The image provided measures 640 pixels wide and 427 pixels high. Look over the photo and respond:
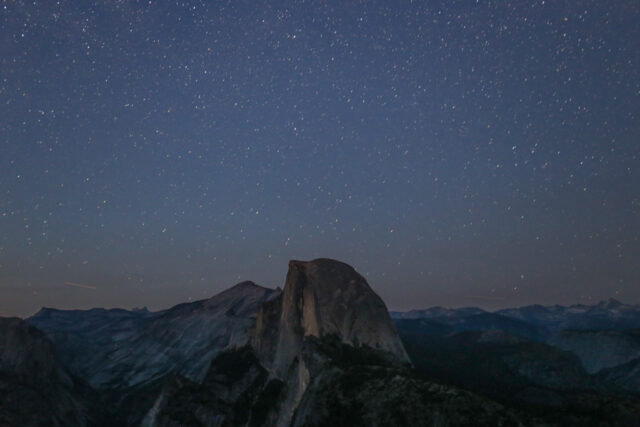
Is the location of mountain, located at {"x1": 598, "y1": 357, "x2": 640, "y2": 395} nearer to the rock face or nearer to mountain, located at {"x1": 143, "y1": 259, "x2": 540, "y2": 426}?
the rock face

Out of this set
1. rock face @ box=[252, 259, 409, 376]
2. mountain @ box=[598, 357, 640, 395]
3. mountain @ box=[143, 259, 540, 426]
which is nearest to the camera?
mountain @ box=[143, 259, 540, 426]

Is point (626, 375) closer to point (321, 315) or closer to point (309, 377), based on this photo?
point (321, 315)

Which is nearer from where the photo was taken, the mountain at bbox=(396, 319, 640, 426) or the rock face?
the rock face

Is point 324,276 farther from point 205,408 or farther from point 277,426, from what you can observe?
point 205,408

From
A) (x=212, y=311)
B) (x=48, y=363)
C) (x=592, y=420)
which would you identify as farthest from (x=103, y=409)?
(x=592, y=420)

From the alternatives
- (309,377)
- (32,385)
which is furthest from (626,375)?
(32,385)

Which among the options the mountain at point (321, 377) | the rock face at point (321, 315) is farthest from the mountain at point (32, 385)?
the rock face at point (321, 315)

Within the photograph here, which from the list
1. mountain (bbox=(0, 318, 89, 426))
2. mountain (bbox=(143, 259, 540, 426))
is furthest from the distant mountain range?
mountain (bbox=(0, 318, 89, 426))
